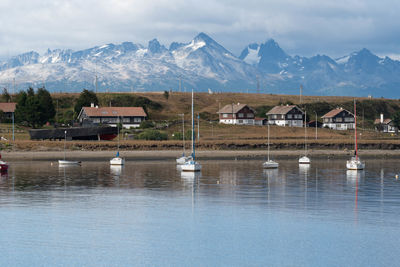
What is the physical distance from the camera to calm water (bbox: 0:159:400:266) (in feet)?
120

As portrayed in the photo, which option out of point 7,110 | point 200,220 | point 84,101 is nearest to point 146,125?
point 84,101

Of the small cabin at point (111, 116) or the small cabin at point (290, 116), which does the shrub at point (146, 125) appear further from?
the small cabin at point (290, 116)

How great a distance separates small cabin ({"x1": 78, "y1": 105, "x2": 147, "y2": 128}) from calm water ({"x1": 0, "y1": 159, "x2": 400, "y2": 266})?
8458cm

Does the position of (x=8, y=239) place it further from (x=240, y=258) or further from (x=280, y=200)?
(x=280, y=200)

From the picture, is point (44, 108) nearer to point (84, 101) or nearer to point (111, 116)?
point (111, 116)

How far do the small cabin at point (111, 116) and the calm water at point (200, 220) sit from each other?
8458 cm

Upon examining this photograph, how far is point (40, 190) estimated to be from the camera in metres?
66.8

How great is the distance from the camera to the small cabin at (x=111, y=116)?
166375mm

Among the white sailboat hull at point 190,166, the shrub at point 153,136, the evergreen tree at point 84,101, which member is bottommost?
the white sailboat hull at point 190,166

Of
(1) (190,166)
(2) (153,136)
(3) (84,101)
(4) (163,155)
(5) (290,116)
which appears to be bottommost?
(1) (190,166)

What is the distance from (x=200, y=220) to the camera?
48.1 meters

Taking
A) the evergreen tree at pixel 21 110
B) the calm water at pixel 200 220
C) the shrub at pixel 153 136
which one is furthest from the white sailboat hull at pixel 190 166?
the evergreen tree at pixel 21 110

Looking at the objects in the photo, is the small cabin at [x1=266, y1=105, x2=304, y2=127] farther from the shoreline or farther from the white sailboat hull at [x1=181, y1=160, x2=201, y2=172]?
the white sailboat hull at [x1=181, y1=160, x2=201, y2=172]

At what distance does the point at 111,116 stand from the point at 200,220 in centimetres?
12354
